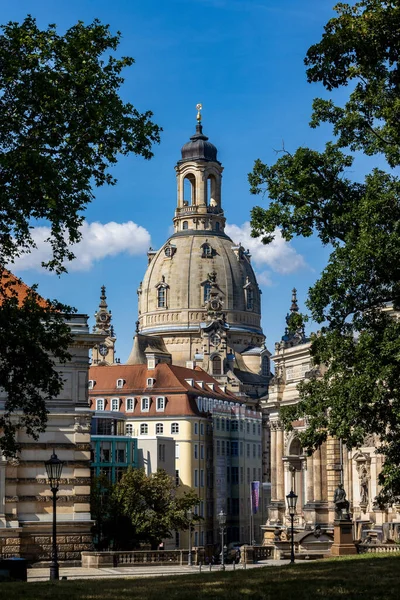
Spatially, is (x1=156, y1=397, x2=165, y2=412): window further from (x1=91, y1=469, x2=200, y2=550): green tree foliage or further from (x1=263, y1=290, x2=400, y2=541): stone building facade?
(x1=91, y1=469, x2=200, y2=550): green tree foliage

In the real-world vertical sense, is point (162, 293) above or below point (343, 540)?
above

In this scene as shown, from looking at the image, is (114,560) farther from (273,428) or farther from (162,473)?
(273,428)

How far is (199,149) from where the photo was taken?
190m

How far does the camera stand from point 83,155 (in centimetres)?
2658

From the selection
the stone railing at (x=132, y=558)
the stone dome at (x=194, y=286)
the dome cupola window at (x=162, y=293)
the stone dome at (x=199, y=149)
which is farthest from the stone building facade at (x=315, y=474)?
the stone dome at (x=199, y=149)

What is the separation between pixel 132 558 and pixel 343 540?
9.64 m

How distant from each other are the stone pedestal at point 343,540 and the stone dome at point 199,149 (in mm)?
143528

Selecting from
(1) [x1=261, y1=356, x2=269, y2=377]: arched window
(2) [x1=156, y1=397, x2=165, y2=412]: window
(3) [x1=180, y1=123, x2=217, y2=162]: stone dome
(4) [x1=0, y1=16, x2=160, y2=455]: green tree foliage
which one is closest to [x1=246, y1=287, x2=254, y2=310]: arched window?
(1) [x1=261, y1=356, x2=269, y2=377]: arched window

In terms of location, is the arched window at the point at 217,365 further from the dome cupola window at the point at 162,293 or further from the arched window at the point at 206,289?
the dome cupola window at the point at 162,293

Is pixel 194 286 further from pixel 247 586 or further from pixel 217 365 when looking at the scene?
pixel 247 586

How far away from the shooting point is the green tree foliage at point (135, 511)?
6856 centimetres

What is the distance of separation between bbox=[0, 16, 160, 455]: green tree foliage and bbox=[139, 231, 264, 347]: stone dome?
144 m

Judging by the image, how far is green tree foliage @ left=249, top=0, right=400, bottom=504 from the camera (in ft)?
100

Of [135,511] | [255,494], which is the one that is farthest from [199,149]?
[135,511]
